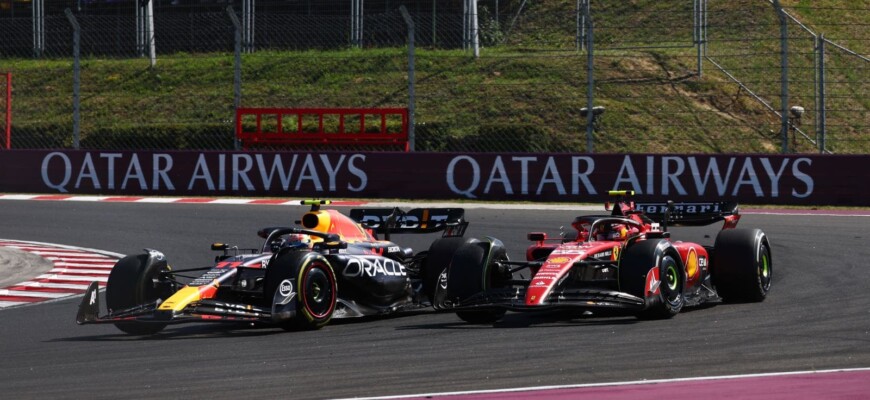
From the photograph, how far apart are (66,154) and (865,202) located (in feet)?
42.3

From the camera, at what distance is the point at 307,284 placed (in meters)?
9.66

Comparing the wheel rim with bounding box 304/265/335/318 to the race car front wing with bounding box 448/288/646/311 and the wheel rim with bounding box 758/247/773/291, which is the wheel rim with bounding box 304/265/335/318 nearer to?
the race car front wing with bounding box 448/288/646/311

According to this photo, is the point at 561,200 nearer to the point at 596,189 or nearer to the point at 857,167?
the point at 596,189

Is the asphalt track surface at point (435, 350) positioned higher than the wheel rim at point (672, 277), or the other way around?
the wheel rim at point (672, 277)

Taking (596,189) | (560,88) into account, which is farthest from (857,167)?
(560,88)

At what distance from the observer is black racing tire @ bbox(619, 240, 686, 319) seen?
9719mm

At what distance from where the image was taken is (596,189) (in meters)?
20.0

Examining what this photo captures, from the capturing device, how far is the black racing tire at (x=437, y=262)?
1091 centimetres

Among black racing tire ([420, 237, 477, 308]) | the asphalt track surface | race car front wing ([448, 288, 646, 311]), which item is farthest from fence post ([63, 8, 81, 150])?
race car front wing ([448, 288, 646, 311])

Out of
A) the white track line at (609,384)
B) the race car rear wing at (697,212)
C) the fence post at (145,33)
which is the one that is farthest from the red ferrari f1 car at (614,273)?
the fence post at (145,33)

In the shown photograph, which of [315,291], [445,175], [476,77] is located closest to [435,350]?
[315,291]

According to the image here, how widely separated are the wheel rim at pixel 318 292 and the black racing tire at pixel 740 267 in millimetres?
3332

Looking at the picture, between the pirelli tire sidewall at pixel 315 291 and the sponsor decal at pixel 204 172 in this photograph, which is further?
the sponsor decal at pixel 204 172

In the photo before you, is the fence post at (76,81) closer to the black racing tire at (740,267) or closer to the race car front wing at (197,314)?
the race car front wing at (197,314)
